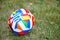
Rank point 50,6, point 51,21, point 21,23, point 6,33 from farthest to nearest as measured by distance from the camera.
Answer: point 50,6 < point 51,21 < point 6,33 < point 21,23

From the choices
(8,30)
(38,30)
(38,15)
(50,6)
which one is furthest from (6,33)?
(50,6)

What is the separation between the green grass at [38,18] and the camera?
3426mm

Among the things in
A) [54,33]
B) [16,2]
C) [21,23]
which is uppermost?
[16,2]

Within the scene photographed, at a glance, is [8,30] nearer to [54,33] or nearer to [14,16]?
[14,16]

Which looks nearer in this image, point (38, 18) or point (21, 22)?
point (21, 22)

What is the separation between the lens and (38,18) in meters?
3.89

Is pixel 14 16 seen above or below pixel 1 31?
above

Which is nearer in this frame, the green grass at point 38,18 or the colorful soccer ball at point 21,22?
the colorful soccer ball at point 21,22

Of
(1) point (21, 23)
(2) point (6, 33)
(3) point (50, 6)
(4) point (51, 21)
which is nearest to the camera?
(1) point (21, 23)

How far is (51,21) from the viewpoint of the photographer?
3807 millimetres

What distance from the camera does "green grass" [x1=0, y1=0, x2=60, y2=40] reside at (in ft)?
11.2

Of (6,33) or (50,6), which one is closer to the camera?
(6,33)

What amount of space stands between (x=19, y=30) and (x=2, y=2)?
1372 millimetres

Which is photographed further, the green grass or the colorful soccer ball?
the green grass
